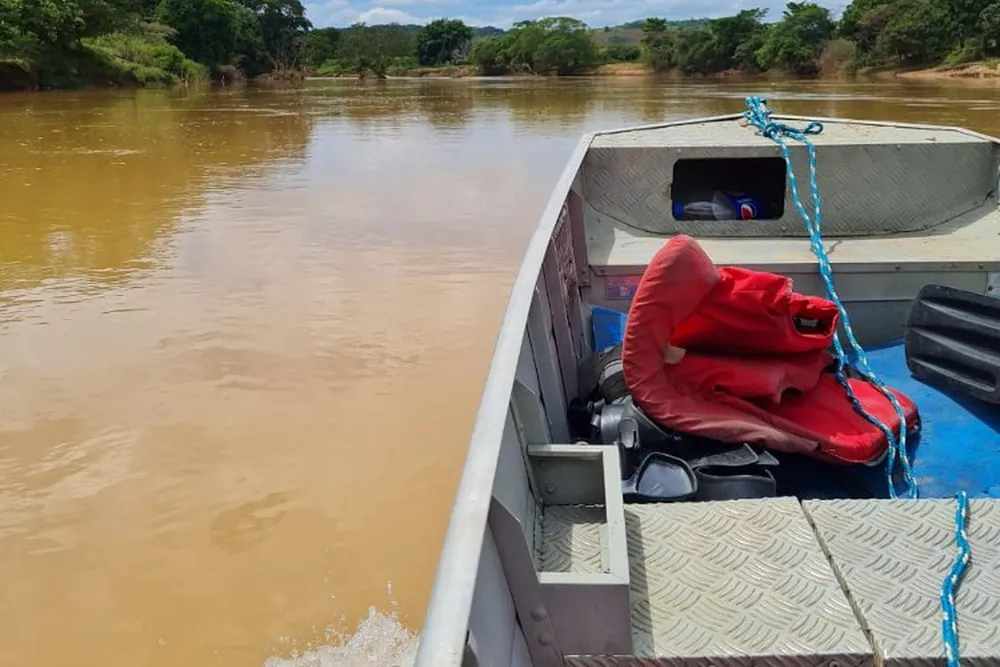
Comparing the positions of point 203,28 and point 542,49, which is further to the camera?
point 542,49

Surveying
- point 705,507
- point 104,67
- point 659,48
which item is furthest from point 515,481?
point 659,48

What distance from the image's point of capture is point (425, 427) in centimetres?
487

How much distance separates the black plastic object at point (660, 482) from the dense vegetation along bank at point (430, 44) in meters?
35.8

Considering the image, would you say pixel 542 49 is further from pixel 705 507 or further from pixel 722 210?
pixel 705 507

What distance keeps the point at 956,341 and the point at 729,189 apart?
8.23 ft

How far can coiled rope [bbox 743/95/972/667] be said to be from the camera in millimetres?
1794

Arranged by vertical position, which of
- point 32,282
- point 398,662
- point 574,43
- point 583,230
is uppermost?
point 574,43

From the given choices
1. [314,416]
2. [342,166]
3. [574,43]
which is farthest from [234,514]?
[574,43]

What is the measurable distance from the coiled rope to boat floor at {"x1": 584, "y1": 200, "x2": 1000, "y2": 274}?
5.1 inches

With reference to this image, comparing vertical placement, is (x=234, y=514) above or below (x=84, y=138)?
below

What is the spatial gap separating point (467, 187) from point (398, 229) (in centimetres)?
304

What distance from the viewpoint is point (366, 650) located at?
3162 mm

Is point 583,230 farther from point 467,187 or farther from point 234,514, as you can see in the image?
point 467,187

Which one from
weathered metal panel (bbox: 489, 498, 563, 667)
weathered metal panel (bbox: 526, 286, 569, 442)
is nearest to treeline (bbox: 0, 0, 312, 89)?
weathered metal panel (bbox: 526, 286, 569, 442)
